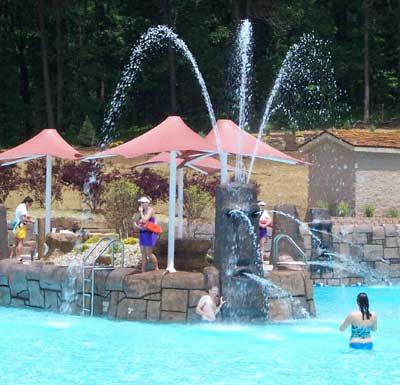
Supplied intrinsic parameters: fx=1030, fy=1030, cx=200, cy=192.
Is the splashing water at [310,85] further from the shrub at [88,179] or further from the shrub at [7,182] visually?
the shrub at [7,182]

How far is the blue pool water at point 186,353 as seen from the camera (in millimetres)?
11227

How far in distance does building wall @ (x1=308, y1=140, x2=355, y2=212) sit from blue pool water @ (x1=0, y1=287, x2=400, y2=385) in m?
13.6

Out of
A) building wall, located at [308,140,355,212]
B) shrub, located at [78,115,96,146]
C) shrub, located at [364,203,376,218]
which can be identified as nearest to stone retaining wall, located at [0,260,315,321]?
shrub, located at [364,203,376,218]

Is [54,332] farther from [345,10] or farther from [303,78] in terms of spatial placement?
[345,10]

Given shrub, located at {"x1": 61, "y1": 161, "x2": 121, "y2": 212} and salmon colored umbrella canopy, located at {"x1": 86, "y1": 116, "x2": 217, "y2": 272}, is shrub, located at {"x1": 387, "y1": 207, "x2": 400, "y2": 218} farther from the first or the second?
salmon colored umbrella canopy, located at {"x1": 86, "y1": 116, "x2": 217, "y2": 272}

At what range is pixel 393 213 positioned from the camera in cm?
2817

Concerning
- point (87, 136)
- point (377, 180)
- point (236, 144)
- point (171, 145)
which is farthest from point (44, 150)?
point (87, 136)

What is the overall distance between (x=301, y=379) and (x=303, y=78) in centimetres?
4196

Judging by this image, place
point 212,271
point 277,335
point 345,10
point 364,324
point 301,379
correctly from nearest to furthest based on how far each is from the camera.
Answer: point 301,379
point 364,324
point 277,335
point 212,271
point 345,10

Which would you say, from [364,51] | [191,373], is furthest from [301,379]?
[364,51]

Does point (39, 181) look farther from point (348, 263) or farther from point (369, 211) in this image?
point (348, 263)

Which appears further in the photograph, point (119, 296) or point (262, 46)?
point (262, 46)

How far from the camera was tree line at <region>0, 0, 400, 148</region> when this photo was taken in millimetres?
49688

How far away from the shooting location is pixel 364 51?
50219 mm
